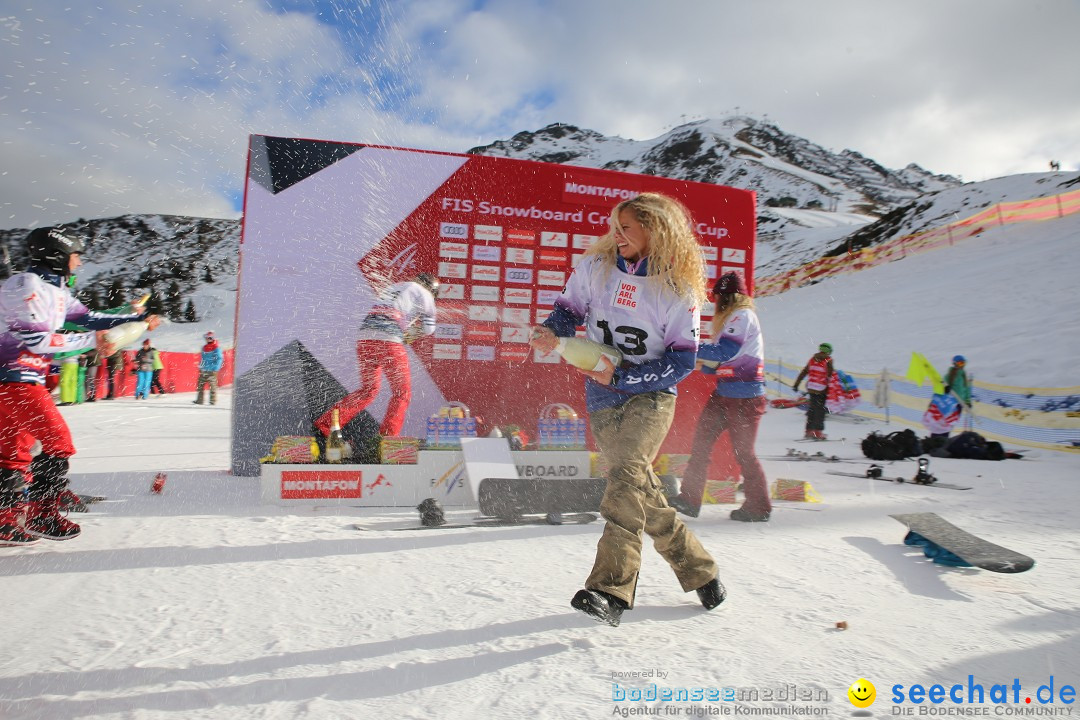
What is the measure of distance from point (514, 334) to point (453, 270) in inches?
36.2

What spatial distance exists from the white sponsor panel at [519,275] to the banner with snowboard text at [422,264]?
1 cm

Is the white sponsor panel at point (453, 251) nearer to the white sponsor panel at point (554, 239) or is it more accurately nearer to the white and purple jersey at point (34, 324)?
the white sponsor panel at point (554, 239)

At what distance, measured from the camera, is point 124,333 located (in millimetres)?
3861

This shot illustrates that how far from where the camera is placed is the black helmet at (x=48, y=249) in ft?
12.8

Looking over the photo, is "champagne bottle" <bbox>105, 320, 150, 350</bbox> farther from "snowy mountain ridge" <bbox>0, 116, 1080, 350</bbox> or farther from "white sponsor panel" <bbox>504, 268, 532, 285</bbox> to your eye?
"white sponsor panel" <bbox>504, 268, 532, 285</bbox>

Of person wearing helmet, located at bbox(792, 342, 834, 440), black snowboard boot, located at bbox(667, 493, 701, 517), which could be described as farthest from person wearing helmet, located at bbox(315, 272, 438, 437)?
person wearing helmet, located at bbox(792, 342, 834, 440)

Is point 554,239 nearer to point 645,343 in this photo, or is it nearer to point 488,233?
point 488,233

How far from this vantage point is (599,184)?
6875mm

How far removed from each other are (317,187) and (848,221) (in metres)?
71.3

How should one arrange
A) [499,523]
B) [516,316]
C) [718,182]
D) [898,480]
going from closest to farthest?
[499,523] < [516,316] < [898,480] < [718,182]

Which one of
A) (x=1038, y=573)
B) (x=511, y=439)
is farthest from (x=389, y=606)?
(x=1038, y=573)

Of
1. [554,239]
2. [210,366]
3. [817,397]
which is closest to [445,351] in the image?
[554,239]

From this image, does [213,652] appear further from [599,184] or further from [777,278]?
[777,278]

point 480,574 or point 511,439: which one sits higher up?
point 511,439
